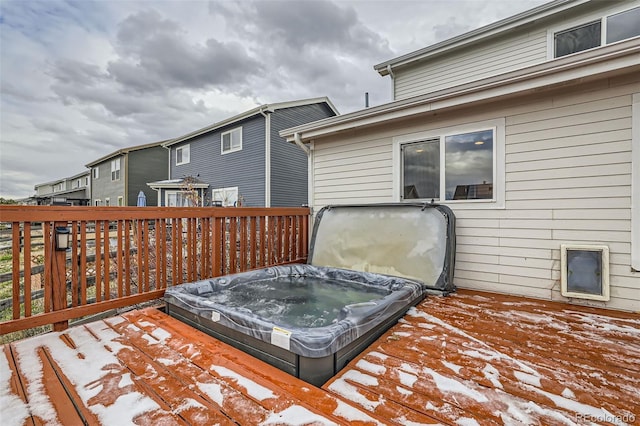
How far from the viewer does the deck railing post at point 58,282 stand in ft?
7.09

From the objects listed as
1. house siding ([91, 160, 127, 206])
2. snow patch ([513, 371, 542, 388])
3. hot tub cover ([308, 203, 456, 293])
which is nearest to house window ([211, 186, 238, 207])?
hot tub cover ([308, 203, 456, 293])

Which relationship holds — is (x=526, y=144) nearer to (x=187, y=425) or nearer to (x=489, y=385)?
(x=489, y=385)

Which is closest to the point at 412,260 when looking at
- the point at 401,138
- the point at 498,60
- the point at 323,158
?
the point at 401,138

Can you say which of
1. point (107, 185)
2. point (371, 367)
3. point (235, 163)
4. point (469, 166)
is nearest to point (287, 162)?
point (235, 163)

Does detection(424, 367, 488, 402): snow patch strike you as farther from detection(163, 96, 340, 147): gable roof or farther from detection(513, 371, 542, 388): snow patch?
detection(163, 96, 340, 147): gable roof

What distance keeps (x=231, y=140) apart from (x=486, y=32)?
368 inches

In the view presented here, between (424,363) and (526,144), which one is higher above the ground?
(526,144)

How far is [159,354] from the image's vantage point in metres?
1.72

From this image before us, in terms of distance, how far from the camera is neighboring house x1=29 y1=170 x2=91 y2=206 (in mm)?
22094

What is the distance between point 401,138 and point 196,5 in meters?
5.63

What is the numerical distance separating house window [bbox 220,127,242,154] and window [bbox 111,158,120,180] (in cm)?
947

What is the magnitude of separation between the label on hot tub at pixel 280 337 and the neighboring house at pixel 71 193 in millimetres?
23624

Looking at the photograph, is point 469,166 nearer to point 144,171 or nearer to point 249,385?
point 249,385

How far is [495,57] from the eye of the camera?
5406 millimetres
